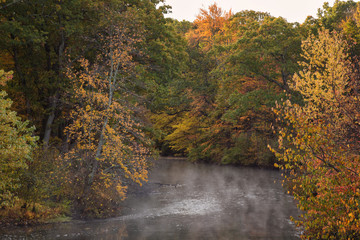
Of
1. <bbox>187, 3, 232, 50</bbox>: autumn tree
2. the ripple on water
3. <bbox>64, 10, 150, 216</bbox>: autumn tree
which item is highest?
<bbox>187, 3, 232, 50</bbox>: autumn tree

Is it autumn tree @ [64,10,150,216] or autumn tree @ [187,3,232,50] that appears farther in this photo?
autumn tree @ [187,3,232,50]

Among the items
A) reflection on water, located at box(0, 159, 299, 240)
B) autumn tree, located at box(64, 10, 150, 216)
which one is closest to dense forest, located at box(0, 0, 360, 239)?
autumn tree, located at box(64, 10, 150, 216)

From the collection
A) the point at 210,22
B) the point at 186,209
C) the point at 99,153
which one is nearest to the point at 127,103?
the point at 99,153

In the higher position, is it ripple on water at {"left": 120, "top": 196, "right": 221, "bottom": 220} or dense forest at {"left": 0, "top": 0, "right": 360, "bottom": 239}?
dense forest at {"left": 0, "top": 0, "right": 360, "bottom": 239}

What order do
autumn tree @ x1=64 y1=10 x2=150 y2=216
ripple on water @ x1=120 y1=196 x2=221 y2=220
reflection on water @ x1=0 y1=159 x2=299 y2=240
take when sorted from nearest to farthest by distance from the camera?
reflection on water @ x1=0 y1=159 x2=299 y2=240 → autumn tree @ x1=64 y1=10 x2=150 y2=216 → ripple on water @ x1=120 y1=196 x2=221 y2=220

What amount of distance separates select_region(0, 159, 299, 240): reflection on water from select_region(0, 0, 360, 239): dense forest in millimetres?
1259

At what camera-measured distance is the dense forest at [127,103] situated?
757 cm

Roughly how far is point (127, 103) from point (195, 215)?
6.97 m

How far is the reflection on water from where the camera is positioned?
1430 cm

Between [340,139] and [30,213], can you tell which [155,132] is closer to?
[30,213]

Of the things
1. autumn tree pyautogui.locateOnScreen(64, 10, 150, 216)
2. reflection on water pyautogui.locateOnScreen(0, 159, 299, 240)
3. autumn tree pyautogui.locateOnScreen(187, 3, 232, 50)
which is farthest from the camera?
autumn tree pyautogui.locateOnScreen(187, 3, 232, 50)

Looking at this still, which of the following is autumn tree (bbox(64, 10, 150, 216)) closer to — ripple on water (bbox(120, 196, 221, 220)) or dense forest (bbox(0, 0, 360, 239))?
dense forest (bbox(0, 0, 360, 239))

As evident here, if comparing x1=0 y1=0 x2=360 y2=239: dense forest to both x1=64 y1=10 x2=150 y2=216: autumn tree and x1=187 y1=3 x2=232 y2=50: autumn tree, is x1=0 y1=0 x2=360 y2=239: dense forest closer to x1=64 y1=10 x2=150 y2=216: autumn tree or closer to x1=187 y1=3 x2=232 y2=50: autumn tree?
x1=64 y1=10 x2=150 y2=216: autumn tree

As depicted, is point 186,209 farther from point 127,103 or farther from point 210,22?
point 210,22
